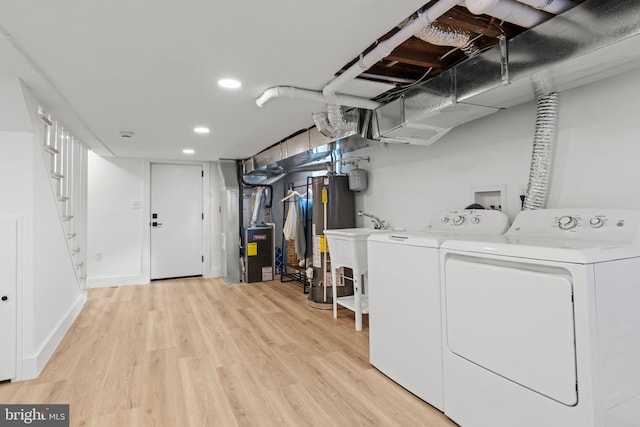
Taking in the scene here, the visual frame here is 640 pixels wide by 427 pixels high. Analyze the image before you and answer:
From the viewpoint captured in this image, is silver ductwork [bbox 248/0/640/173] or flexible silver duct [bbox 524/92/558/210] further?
flexible silver duct [bbox 524/92/558/210]

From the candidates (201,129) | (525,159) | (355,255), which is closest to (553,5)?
(525,159)

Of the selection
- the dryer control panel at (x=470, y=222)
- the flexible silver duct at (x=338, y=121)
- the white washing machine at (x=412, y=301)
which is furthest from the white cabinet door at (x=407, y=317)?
the flexible silver duct at (x=338, y=121)

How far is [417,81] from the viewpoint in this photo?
2363mm

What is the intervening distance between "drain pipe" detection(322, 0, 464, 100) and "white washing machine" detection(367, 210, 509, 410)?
1.04 m

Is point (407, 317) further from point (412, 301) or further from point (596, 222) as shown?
point (596, 222)

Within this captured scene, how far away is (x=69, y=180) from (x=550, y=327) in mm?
4310

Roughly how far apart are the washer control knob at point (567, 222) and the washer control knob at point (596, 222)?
66 millimetres

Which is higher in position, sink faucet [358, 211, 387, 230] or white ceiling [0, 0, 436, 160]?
white ceiling [0, 0, 436, 160]

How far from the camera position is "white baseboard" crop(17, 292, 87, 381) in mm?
2273

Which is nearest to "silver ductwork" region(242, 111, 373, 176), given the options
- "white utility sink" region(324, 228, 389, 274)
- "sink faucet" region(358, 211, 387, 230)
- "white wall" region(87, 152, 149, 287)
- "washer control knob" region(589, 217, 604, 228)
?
"sink faucet" region(358, 211, 387, 230)

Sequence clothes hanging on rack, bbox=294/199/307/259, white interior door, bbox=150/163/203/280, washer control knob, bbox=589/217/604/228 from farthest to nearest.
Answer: white interior door, bbox=150/163/203/280 < clothes hanging on rack, bbox=294/199/307/259 < washer control knob, bbox=589/217/604/228

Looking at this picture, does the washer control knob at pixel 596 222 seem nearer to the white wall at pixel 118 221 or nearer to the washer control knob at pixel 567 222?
the washer control knob at pixel 567 222

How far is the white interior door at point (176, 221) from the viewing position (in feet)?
18.3

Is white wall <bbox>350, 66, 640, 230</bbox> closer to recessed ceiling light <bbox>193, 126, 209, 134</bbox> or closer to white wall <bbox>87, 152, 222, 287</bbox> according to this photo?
recessed ceiling light <bbox>193, 126, 209, 134</bbox>
